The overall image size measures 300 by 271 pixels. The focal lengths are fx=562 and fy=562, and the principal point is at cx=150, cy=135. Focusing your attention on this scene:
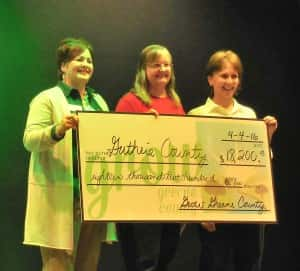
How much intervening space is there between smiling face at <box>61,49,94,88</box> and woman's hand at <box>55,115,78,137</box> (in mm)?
222

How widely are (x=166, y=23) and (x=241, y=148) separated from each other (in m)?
0.94

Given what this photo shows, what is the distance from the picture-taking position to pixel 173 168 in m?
→ 2.08

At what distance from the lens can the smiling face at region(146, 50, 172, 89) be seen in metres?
2.24

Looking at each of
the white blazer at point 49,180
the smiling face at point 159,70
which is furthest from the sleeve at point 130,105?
the white blazer at point 49,180

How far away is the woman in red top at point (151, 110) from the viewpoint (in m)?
2.13

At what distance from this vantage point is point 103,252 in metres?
2.65

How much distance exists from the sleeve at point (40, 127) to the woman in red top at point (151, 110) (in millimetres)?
306

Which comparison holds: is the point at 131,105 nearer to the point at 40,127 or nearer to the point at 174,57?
the point at 40,127

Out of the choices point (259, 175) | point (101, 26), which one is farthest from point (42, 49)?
point (259, 175)

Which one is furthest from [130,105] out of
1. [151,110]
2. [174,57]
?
[174,57]

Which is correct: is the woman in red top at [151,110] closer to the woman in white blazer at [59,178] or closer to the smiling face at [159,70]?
the smiling face at [159,70]

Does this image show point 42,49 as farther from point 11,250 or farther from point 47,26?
point 11,250

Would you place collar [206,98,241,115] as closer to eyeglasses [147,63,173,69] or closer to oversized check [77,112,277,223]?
oversized check [77,112,277,223]

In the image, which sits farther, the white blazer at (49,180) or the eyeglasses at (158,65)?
the eyeglasses at (158,65)
